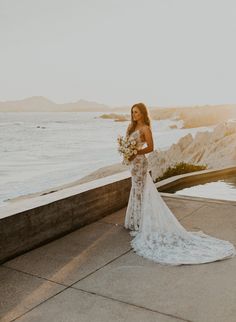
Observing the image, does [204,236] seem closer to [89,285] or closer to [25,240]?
[89,285]

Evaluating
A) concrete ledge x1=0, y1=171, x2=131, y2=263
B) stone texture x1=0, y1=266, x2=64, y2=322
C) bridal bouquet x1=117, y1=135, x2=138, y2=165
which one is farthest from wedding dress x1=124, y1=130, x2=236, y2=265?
stone texture x1=0, y1=266, x2=64, y2=322

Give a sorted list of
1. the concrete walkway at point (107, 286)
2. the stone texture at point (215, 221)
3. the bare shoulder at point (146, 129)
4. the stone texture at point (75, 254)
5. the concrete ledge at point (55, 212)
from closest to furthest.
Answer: the concrete walkway at point (107, 286), the stone texture at point (75, 254), the concrete ledge at point (55, 212), the stone texture at point (215, 221), the bare shoulder at point (146, 129)

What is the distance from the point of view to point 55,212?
21.4ft

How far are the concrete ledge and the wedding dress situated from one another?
0.71 m

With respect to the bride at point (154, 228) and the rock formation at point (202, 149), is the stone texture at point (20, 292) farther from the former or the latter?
the rock formation at point (202, 149)

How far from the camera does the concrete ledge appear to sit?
5734 millimetres

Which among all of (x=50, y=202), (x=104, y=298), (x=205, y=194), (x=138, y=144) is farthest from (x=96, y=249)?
(x=205, y=194)

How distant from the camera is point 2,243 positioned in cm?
557

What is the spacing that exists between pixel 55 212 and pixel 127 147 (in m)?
1.64

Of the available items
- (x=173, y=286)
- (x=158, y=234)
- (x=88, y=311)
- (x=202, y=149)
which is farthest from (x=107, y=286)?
(x=202, y=149)

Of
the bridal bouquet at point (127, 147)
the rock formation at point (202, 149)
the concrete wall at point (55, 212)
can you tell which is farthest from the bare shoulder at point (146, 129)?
the rock formation at point (202, 149)

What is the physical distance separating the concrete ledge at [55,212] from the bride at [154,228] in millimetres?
709

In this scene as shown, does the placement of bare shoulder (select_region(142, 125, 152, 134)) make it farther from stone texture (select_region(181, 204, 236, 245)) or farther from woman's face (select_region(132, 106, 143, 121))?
stone texture (select_region(181, 204, 236, 245))

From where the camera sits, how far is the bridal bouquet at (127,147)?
7016 mm
